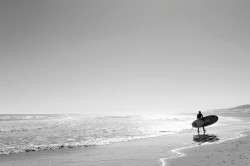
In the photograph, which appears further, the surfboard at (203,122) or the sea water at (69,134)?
the surfboard at (203,122)

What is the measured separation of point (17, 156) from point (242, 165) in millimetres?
15406

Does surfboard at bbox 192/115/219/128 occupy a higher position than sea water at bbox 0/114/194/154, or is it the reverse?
surfboard at bbox 192/115/219/128

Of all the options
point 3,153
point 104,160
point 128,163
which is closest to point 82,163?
point 104,160

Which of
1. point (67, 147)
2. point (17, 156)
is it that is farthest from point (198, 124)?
point (17, 156)

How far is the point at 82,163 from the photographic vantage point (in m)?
16.2

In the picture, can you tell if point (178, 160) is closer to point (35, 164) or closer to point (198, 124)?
point (35, 164)

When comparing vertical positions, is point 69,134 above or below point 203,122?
below

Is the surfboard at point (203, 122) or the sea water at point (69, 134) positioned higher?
the surfboard at point (203, 122)

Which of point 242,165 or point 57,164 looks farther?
point 57,164

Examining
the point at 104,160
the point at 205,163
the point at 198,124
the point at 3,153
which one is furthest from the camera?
the point at 198,124

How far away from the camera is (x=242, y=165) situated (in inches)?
531

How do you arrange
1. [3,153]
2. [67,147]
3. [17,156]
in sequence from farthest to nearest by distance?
1. [67,147]
2. [3,153]
3. [17,156]

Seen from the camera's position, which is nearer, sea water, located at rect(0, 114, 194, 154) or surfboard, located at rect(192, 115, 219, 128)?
sea water, located at rect(0, 114, 194, 154)

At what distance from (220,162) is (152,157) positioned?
14.9 feet
